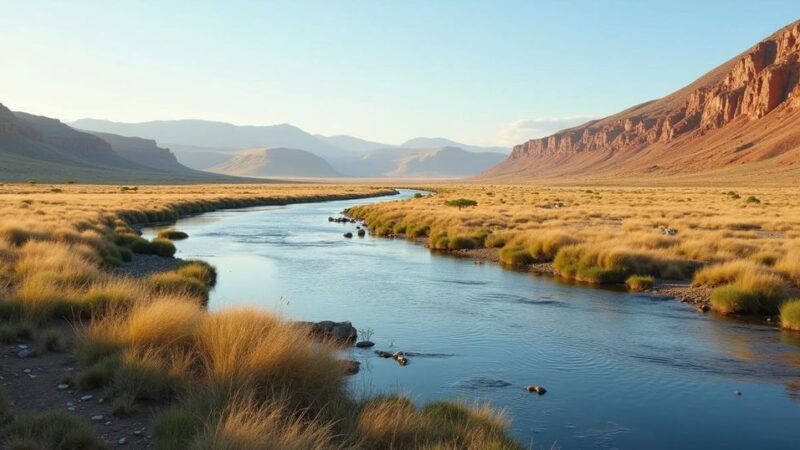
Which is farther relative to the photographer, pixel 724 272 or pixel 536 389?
pixel 724 272

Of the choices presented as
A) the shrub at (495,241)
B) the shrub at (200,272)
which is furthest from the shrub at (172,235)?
the shrub at (495,241)

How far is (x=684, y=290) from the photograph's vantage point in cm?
1934

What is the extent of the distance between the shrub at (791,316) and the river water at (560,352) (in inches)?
17.7

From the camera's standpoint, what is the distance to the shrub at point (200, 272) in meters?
19.8

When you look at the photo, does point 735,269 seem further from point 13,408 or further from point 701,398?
point 13,408

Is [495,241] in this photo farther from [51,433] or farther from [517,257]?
[51,433]

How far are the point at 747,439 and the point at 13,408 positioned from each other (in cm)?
947

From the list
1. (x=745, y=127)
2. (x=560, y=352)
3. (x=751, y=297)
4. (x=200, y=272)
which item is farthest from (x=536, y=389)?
(x=745, y=127)

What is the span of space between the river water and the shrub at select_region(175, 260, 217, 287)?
0.54 metres

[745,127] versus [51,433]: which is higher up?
[745,127]

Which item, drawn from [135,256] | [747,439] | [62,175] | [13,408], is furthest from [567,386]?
[62,175]

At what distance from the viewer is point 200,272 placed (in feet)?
66.5

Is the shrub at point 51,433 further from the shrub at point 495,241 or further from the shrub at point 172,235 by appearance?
the shrub at point 172,235

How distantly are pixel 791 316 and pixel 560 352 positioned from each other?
231 inches
